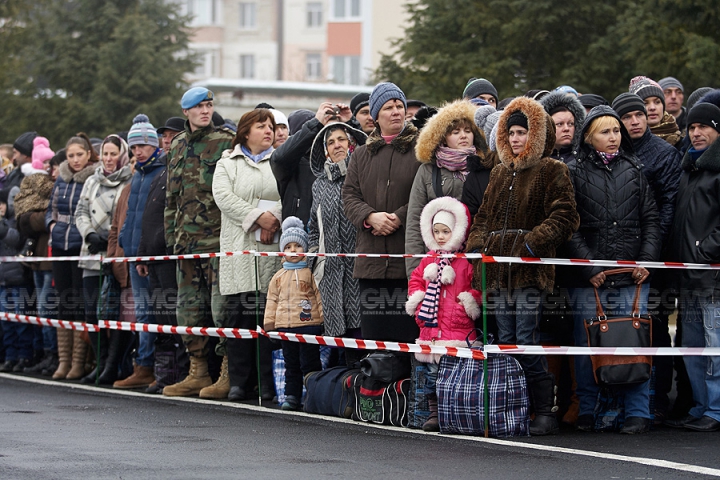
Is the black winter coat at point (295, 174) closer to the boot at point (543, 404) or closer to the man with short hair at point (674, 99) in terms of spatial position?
the boot at point (543, 404)

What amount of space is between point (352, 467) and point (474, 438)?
5.11ft

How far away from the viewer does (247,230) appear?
12953 mm

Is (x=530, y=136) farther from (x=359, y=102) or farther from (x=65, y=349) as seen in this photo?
(x=65, y=349)

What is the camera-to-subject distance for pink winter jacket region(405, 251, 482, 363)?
10383mm

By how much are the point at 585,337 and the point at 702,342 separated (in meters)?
0.92

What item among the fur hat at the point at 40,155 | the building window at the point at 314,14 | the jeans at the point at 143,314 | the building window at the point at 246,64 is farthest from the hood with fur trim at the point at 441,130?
the building window at the point at 246,64

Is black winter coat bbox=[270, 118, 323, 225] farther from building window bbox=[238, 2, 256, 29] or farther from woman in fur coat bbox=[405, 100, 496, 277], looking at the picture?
building window bbox=[238, 2, 256, 29]

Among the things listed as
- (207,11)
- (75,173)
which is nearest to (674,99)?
(75,173)

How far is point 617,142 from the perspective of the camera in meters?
10.6

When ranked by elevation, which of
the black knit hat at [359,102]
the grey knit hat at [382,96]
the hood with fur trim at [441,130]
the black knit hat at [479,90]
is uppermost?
the black knit hat at [479,90]

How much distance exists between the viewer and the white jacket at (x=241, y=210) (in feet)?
Result: 42.2

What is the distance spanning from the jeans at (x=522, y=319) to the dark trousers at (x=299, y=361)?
223 centimetres

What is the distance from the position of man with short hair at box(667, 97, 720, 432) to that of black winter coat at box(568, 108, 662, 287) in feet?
0.82

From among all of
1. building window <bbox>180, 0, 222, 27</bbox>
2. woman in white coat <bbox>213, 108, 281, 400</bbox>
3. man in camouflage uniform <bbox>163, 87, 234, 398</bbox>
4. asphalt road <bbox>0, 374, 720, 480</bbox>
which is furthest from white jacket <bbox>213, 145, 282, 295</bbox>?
building window <bbox>180, 0, 222, 27</bbox>
